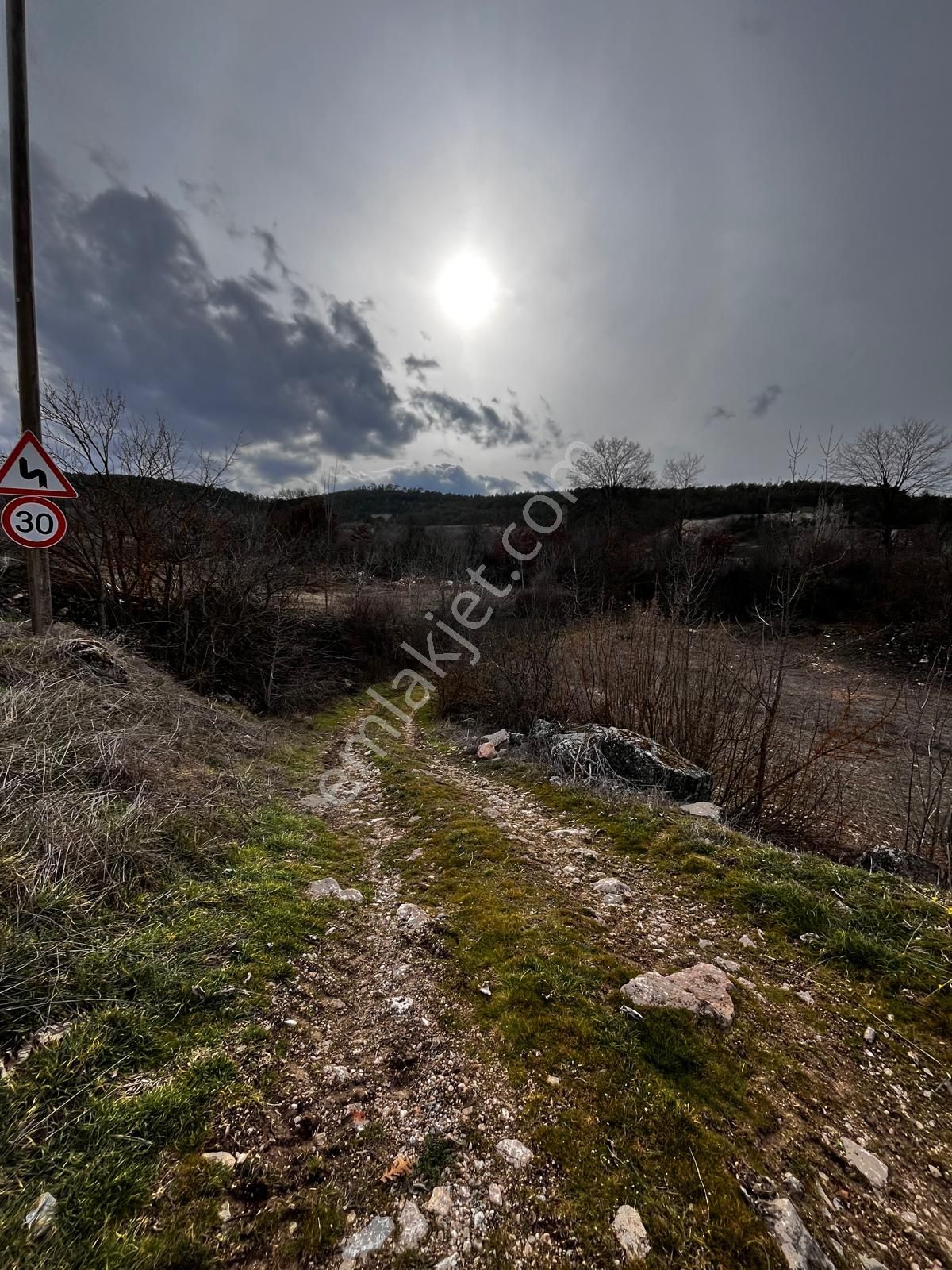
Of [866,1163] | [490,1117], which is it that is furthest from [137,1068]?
[866,1163]

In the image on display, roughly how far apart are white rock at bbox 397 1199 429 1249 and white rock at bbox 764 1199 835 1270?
3.39 feet

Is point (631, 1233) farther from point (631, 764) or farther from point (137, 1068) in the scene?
point (631, 764)

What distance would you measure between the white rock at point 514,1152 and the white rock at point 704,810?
342cm

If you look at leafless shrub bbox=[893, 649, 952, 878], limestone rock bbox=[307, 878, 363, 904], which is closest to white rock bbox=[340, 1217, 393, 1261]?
limestone rock bbox=[307, 878, 363, 904]

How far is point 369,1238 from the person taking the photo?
139 centimetres

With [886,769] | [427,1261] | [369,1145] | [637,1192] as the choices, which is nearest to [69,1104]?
[369,1145]

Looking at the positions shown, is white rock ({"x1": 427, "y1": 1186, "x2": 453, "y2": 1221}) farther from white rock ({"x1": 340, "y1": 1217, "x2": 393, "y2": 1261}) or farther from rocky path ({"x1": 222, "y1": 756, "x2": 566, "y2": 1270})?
white rock ({"x1": 340, "y1": 1217, "x2": 393, "y2": 1261})

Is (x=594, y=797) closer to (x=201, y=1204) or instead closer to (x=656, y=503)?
(x=201, y=1204)

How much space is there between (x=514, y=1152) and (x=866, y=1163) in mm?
1228

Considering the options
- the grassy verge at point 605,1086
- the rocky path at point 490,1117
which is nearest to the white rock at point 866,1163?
the rocky path at point 490,1117

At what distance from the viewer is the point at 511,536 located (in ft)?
90.0

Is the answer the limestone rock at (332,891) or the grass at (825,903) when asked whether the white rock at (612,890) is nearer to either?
the grass at (825,903)

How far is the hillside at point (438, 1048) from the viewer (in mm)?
1428

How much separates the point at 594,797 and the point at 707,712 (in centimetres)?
224
